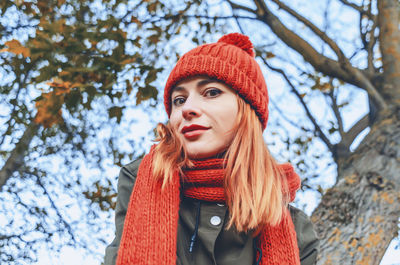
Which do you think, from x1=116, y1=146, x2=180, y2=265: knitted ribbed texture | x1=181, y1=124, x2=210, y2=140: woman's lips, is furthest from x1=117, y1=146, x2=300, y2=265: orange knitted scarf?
x1=181, y1=124, x2=210, y2=140: woman's lips

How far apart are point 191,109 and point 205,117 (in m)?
0.07

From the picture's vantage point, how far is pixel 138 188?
1479 millimetres

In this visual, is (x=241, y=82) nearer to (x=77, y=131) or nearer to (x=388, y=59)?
(x=388, y=59)

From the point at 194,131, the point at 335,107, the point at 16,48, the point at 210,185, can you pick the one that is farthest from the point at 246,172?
the point at 335,107

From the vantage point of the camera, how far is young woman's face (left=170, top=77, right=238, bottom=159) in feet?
4.97

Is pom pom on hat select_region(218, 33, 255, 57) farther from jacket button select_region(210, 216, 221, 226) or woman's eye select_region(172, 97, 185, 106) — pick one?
jacket button select_region(210, 216, 221, 226)

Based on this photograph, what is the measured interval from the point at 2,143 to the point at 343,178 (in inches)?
125

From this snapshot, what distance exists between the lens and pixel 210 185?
4.86 ft

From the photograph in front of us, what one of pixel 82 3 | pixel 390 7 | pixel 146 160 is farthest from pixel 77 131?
pixel 390 7

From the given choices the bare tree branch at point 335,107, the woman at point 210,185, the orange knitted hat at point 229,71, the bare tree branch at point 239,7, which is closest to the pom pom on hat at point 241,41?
the orange knitted hat at point 229,71

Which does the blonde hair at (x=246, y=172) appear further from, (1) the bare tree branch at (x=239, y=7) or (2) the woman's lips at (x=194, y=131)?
(1) the bare tree branch at (x=239, y=7)

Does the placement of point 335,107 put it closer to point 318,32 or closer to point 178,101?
point 318,32

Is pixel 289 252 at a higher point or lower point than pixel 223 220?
lower

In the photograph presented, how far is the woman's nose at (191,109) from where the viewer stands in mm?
1526
